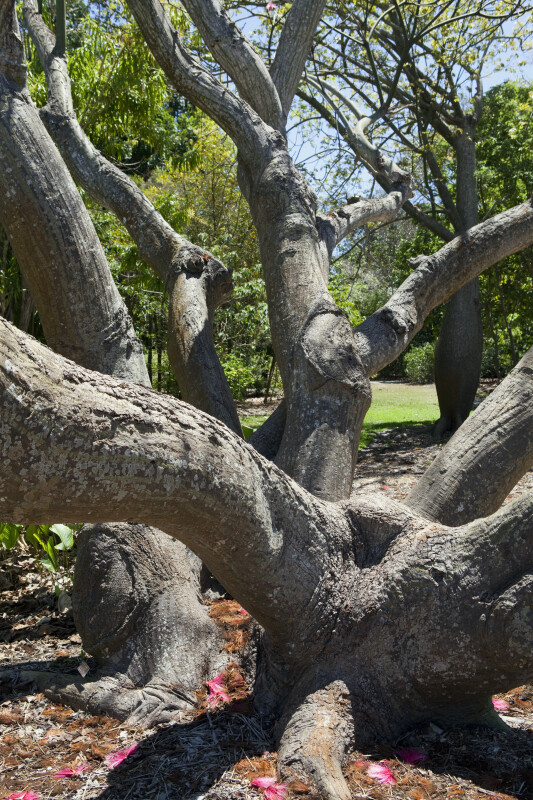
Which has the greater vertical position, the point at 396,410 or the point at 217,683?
the point at 396,410

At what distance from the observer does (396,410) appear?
49.0ft

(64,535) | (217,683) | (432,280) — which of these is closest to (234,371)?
(432,280)

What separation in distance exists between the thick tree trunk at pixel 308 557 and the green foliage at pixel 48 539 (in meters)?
1.98

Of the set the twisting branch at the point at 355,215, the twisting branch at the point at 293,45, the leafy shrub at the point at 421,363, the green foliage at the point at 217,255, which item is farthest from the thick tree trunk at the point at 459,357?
the leafy shrub at the point at 421,363

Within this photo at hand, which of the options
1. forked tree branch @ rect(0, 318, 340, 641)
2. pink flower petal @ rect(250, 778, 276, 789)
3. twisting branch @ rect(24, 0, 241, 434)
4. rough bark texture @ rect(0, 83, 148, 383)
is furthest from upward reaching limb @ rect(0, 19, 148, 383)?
pink flower petal @ rect(250, 778, 276, 789)

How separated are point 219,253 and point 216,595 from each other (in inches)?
346

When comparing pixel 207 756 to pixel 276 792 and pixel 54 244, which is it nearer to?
pixel 276 792

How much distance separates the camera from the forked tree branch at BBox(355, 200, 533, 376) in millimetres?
4059

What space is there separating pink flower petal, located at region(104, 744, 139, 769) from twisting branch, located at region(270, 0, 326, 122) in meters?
4.36

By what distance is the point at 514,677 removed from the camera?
7.43 feet

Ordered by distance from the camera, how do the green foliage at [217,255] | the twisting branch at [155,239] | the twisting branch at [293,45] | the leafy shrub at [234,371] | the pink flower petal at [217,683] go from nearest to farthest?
the pink flower petal at [217,683]
the twisting branch at [155,239]
the twisting branch at [293,45]
the green foliage at [217,255]
the leafy shrub at [234,371]

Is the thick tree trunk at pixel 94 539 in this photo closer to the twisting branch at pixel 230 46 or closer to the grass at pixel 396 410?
the twisting branch at pixel 230 46

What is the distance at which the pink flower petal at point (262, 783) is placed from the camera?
212 cm

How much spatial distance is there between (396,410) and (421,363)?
827cm
